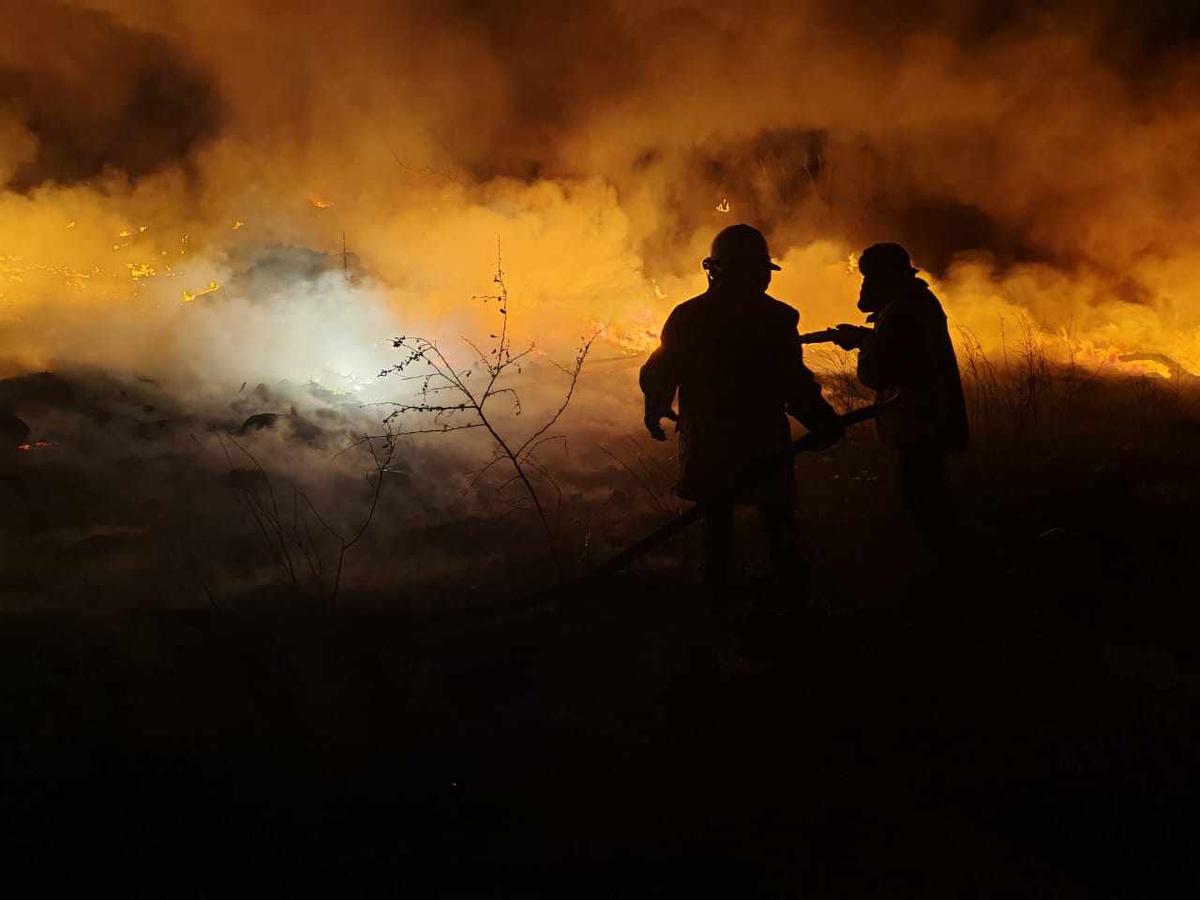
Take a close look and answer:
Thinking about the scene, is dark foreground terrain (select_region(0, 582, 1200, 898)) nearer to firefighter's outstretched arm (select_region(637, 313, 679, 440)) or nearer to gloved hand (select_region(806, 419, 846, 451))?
gloved hand (select_region(806, 419, 846, 451))

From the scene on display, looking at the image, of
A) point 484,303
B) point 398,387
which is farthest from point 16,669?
point 484,303

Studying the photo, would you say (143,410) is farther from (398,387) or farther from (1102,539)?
(1102,539)

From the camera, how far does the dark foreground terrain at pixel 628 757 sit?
2.43 meters

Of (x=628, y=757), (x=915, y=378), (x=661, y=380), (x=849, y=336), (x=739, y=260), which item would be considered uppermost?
(x=739, y=260)

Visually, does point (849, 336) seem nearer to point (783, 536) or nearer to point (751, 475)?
point (751, 475)

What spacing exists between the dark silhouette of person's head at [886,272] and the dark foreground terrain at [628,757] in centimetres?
175

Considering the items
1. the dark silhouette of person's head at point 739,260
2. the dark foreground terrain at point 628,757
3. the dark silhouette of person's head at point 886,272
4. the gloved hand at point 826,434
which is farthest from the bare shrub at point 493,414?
the dark silhouette of person's head at point 886,272

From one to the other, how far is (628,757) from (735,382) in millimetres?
2087

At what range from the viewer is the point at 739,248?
4109mm

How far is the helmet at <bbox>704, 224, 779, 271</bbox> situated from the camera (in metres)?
4.11

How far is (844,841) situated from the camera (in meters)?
2.47

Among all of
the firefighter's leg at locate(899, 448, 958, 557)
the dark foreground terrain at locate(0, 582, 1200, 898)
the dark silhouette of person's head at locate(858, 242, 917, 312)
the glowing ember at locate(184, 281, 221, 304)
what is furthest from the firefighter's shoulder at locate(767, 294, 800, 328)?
the glowing ember at locate(184, 281, 221, 304)

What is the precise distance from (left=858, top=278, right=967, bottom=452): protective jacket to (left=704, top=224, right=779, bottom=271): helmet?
0.72 meters

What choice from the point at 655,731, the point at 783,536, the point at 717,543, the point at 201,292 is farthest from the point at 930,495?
the point at 201,292
